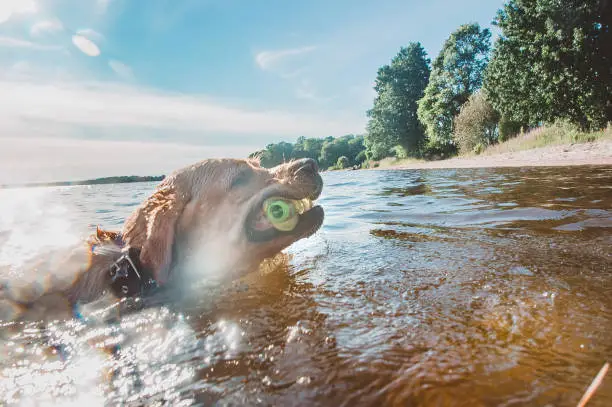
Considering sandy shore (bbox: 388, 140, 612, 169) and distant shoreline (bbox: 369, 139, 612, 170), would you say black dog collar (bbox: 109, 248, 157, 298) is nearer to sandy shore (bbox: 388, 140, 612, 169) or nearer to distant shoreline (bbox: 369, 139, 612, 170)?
distant shoreline (bbox: 369, 139, 612, 170)

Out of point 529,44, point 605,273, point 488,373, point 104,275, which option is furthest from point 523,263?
point 529,44

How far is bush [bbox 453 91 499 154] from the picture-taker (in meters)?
32.2

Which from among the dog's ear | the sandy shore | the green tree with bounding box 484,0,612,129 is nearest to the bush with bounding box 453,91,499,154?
the green tree with bounding box 484,0,612,129

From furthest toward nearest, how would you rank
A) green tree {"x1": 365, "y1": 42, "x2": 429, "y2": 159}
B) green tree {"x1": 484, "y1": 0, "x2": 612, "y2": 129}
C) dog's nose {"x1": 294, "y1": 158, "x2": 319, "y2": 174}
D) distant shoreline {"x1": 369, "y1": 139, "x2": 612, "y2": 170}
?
1. green tree {"x1": 365, "y1": 42, "x2": 429, "y2": 159}
2. green tree {"x1": 484, "y1": 0, "x2": 612, "y2": 129}
3. distant shoreline {"x1": 369, "y1": 139, "x2": 612, "y2": 170}
4. dog's nose {"x1": 294, "y1": 158, "x2": 319, "y2": 174}

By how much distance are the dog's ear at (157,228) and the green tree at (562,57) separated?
2570 cm

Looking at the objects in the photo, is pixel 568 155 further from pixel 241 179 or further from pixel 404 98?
pixel 404 98

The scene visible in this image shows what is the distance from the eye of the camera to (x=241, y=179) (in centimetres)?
370

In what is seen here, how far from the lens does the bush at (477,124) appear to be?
3219cm

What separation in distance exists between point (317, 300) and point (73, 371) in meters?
1.58

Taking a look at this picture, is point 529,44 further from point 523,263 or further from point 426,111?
point 523,263

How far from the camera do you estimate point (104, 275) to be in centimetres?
326

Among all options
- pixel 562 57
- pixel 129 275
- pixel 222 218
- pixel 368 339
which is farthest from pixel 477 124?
pixel 368 339

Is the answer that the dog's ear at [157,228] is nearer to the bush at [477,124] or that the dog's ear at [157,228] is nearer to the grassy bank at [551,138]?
the grassy bank at [551,138]

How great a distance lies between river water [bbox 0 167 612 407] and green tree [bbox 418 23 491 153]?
4054cm
